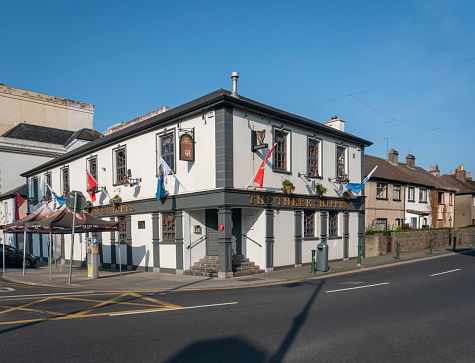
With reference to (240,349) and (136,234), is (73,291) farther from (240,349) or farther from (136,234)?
(240,349)

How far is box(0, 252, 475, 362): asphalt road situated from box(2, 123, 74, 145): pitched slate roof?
35.2m

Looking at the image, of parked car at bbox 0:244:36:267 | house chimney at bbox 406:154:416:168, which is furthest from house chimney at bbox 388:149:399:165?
parked car at bbox 0:244:36:267

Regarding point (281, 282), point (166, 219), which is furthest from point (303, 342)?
point (166, 219)

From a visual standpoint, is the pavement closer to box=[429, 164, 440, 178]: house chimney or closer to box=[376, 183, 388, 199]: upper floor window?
box=[376, 183, 388, 199]: upper floor window

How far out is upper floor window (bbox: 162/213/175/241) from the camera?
1927cm

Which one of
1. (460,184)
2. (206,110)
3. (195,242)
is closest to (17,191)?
(195,242)

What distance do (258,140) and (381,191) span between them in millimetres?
18357

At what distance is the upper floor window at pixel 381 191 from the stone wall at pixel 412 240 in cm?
399

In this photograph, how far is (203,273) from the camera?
17344 mm

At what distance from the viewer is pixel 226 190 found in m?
16.5

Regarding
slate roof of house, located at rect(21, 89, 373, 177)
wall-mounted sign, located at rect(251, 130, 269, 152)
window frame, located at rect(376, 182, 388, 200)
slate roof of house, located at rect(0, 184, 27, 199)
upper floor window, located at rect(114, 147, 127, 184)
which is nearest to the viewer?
slate roof of house, located at rect(21, 89, 373, 177)

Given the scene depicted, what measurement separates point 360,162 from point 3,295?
66.4ft

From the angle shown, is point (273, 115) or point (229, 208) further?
point (273, 115)

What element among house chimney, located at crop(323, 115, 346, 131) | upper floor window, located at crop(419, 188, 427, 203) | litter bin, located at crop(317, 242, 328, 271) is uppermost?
house chimney, located at crop(323, 115, 346, 131)
